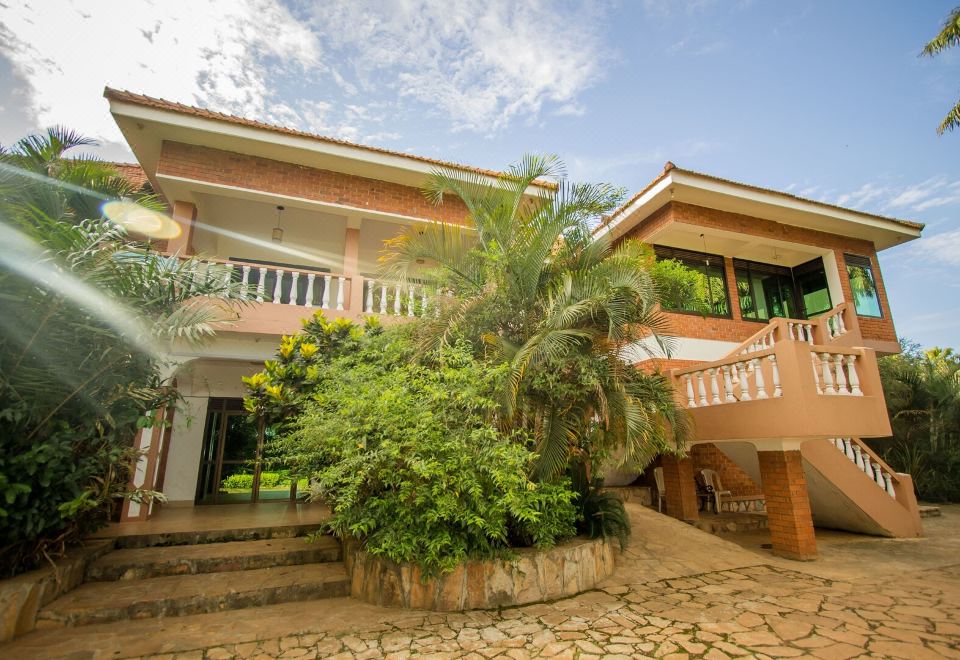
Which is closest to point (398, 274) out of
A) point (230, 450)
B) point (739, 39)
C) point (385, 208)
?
point (385, 208)

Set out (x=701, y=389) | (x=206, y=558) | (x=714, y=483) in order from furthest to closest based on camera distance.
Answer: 1. (x=714, y=483)
2. (x=701, y=389)
3. (x=206, y=558)

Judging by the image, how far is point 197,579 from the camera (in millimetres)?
4375

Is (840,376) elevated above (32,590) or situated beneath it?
elevated above

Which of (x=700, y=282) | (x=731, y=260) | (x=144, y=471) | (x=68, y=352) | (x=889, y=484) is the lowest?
(x=889, y=484)

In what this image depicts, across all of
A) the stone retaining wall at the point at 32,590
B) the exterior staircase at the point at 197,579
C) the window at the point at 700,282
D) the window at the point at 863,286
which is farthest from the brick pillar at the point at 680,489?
the stone retaining wall at the point at 32,590

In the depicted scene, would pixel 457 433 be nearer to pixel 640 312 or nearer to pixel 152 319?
pixel 640 312

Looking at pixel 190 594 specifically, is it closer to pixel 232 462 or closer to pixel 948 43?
pixel 232 462

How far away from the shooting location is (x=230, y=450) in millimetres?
9289

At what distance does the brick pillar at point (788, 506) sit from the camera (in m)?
5.92

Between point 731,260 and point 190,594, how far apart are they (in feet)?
40.5

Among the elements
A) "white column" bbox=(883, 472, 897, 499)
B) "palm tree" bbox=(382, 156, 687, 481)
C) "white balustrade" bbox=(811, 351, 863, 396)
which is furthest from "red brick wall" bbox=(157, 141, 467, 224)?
"white column" bbox=(883, 472, 897, 499)

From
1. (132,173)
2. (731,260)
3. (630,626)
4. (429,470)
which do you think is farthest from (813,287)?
(132,173)

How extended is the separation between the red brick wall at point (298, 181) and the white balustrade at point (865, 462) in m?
7.67

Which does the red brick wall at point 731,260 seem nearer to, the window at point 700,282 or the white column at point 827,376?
the window at point 700,282
